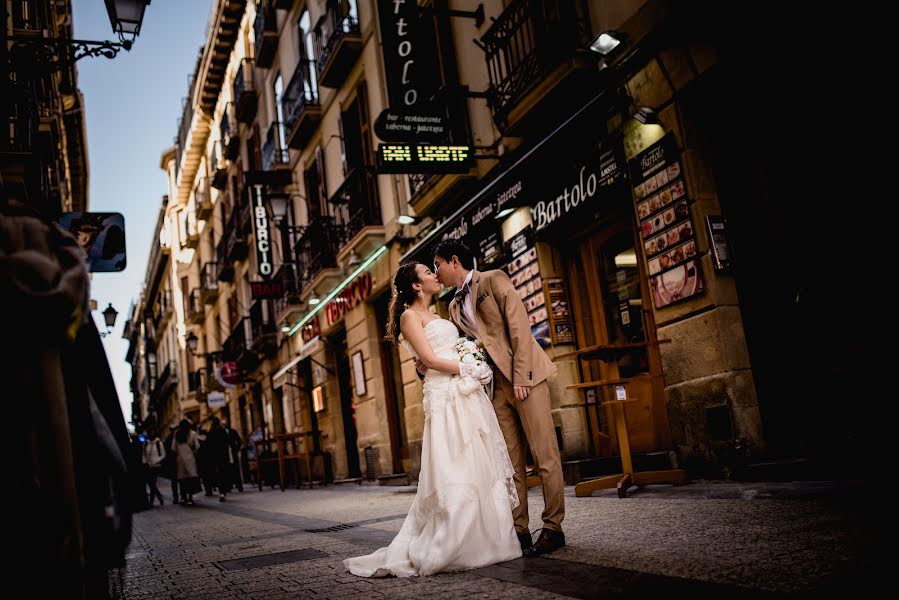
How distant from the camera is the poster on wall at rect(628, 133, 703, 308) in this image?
286 inches

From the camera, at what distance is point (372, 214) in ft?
49.9

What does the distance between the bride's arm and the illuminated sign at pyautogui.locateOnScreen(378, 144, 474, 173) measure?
577 centimetres

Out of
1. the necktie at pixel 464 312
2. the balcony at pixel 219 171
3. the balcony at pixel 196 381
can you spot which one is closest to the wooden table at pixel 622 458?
the necktie at pixel 464 312

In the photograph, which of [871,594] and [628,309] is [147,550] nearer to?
[628,309]

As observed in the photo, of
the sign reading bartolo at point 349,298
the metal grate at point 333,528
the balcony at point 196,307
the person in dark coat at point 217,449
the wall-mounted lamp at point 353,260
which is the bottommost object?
the metal grate at point 333,528

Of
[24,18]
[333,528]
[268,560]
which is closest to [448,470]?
[268,560]

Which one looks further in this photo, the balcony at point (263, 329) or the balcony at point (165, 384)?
the balcony at point (165, 384)

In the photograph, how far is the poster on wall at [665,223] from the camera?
7.26 meters

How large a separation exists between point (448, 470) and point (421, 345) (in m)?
0.81

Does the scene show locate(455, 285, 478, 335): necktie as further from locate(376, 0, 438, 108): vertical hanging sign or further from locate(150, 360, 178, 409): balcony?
locate(150, 360, 178, 409): balcony

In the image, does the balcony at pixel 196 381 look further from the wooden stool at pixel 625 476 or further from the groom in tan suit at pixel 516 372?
the groom in tan suit at pixel 516 372

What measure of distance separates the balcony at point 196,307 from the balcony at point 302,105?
19.5 metres

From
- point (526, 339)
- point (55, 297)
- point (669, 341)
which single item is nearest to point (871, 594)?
point (526, 339)

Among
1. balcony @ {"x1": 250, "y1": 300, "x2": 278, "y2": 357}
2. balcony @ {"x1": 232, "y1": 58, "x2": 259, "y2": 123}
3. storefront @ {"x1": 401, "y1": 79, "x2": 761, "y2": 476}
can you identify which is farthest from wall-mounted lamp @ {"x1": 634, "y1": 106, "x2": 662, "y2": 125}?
balcony @ {"x1": 232, "y1": 58, "x2": 259, "y2": 123}
